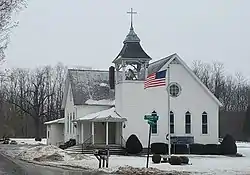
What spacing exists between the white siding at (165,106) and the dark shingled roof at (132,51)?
2.32 meters

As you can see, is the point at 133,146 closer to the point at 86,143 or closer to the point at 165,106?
the point at 165,106

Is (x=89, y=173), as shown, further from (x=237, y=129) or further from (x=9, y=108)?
(x=9, y=108)

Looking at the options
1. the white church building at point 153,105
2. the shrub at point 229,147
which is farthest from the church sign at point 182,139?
the shrub at point 229,147

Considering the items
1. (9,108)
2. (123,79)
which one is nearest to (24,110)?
(9,108)

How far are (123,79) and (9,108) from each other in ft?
186

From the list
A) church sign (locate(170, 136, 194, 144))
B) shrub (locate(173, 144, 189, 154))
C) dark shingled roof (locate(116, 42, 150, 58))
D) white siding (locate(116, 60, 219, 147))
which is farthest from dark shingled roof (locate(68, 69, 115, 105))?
shrub (locate(173, 144, 189, 154))

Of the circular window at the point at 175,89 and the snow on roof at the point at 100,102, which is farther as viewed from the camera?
the snow on roof at the point at 100,102

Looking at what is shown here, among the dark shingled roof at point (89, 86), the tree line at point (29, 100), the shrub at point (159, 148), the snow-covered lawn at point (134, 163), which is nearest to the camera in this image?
the snow-covered lawn at point (134, 163)

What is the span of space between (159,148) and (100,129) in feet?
24.5

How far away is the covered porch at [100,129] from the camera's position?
43.5 metres

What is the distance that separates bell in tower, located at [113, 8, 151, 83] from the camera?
4384 centimetres

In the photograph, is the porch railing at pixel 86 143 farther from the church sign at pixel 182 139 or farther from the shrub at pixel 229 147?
the shrub at pixel 229 147

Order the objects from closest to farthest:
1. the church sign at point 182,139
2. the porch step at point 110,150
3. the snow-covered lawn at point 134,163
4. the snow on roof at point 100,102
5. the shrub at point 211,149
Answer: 1. the snow-covered lawn at point 134,163
2. the porch step at point 110,150
3. the church sign at point 182,139
4. the shrub at point 211,149
5. the snow on roof at point 100,102

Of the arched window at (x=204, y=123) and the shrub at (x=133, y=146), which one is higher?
the arched window at (x=204, y=123)
